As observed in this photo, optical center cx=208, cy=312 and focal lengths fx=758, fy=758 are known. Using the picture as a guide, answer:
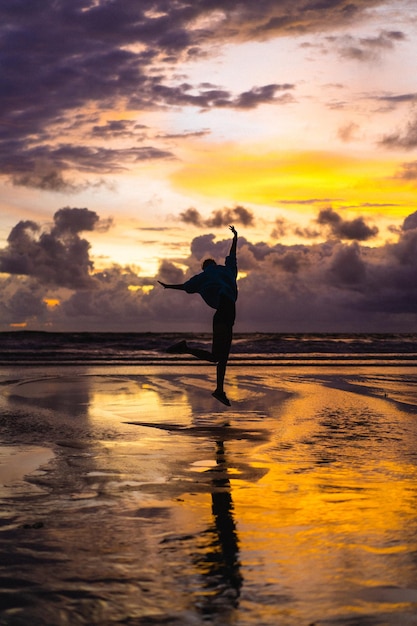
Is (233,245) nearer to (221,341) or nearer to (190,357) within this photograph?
(221,341)

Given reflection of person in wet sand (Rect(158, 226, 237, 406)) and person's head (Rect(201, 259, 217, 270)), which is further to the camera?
person's head (Rect(201, 259, 217, 270))

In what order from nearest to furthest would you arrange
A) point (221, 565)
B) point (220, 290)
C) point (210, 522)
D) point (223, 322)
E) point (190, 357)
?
point (221, 565)
point (210, 522)
point (220, 290)
point (223, 322)
point (190, 357)

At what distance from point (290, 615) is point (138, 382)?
15.2 meters

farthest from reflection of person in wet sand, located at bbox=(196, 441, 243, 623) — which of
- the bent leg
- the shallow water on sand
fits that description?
the bent leg

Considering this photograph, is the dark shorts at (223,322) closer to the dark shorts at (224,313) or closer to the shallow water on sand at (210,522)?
the dark shorts at (224,313)

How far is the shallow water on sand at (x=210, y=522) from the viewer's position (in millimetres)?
3443

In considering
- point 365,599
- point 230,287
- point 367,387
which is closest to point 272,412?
point 230,287

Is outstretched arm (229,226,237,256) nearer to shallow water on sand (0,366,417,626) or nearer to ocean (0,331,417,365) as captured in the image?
shallow water on sand (0,366,417,626)

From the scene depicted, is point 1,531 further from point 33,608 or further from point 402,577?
point 402,577

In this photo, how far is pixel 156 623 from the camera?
322cm

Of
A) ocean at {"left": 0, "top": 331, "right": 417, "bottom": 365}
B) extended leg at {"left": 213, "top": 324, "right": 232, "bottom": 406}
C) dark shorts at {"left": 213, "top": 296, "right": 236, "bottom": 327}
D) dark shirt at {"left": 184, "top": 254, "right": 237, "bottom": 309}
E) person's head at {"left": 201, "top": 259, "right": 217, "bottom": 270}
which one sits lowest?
ocean at {"left": 0, "top": 331, "right": 417, "bottom": 365}

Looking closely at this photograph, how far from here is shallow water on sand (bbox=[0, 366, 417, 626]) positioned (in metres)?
3.44

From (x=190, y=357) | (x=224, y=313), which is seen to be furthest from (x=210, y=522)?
(x=190, y=357)

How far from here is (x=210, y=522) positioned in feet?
16.1
